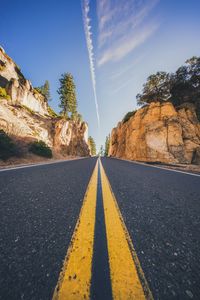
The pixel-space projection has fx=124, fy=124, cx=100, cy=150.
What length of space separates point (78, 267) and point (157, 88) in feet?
83.3

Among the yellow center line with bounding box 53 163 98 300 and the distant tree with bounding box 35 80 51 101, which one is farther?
the distant tree with bounding box 35 80 51 101

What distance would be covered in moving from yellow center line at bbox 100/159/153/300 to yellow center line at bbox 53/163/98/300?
0.14m

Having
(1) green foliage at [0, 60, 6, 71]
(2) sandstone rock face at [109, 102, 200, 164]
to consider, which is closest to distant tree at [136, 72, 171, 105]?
(2) sandstone rock face at [109, 102, 200, 164]

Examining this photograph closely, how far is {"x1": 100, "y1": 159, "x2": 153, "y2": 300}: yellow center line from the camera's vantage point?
0.63 meters

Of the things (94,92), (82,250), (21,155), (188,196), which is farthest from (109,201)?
(94,92)

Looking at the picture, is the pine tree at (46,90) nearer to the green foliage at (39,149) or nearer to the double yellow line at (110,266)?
the green foliage at (39,149)

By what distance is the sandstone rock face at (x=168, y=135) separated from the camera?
47.7ft

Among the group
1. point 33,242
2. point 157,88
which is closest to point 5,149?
point 33,242

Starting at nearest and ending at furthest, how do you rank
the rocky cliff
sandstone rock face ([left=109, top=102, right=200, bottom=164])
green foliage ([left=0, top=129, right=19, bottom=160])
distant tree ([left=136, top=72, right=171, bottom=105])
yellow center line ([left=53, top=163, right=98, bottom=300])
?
yellow center line ([left=53, top=163, right=98, bottom=300]) < green foliage ([left=0, top=129, right=19, bottom=160]) < sandstone rock face ([left=109, top=102, right=200, bottom=164]) < the rocky cliff < distant tree ([left=136, top=72, right=171, bottom=105])

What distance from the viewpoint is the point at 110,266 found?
77 centimetres

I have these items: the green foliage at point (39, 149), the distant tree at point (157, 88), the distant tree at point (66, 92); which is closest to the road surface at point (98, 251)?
the green foliage at point (39, 149)

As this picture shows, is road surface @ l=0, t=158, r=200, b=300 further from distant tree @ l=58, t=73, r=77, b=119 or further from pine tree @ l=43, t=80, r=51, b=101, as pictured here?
pine tree @ l=43, t=80, r=51, b=101

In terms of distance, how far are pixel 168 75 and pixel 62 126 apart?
21.6m

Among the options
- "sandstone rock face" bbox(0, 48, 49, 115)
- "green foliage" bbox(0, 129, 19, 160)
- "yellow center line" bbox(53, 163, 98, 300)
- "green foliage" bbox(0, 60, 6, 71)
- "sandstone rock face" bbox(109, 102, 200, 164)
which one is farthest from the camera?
"green foliage" bbox(0, 60, 6, 71)
